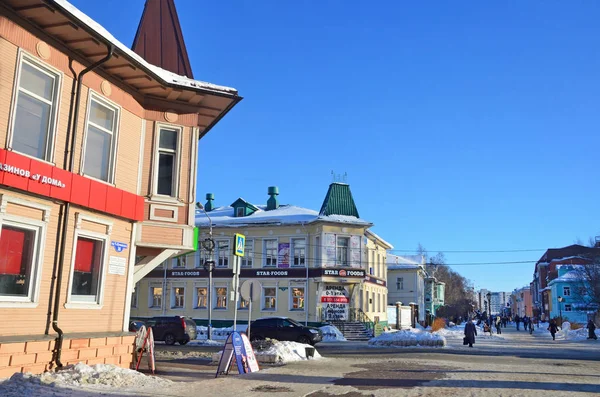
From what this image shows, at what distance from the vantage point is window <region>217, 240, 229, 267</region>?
43969 millimetres

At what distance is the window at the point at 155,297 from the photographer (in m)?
45.2

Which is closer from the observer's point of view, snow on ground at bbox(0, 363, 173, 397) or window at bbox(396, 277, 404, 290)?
snow on ground at bbox(0, 363, 173, 397)

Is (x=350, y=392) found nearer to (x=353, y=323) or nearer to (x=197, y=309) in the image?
(x=353, y=323)

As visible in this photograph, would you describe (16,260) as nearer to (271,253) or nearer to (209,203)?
(271,253)

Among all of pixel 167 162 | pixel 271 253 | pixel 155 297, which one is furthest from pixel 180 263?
pixel 167 162

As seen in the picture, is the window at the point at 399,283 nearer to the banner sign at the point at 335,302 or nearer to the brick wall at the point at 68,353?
the banner sign at the point at 335,302

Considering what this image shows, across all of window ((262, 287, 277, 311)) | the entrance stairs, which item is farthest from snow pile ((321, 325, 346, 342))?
window ((262, 287, 277, 311))

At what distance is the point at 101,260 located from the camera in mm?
12148

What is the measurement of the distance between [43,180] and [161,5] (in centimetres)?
792

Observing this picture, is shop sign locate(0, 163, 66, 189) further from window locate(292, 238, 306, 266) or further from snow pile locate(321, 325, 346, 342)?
window locate(292, 238, 306, 266)

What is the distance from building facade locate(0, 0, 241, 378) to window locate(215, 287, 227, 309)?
96.9ft

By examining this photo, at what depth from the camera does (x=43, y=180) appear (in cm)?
1027

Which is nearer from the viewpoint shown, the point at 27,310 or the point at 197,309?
the point at 27,310

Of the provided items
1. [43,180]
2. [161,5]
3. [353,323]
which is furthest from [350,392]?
[353,323]
